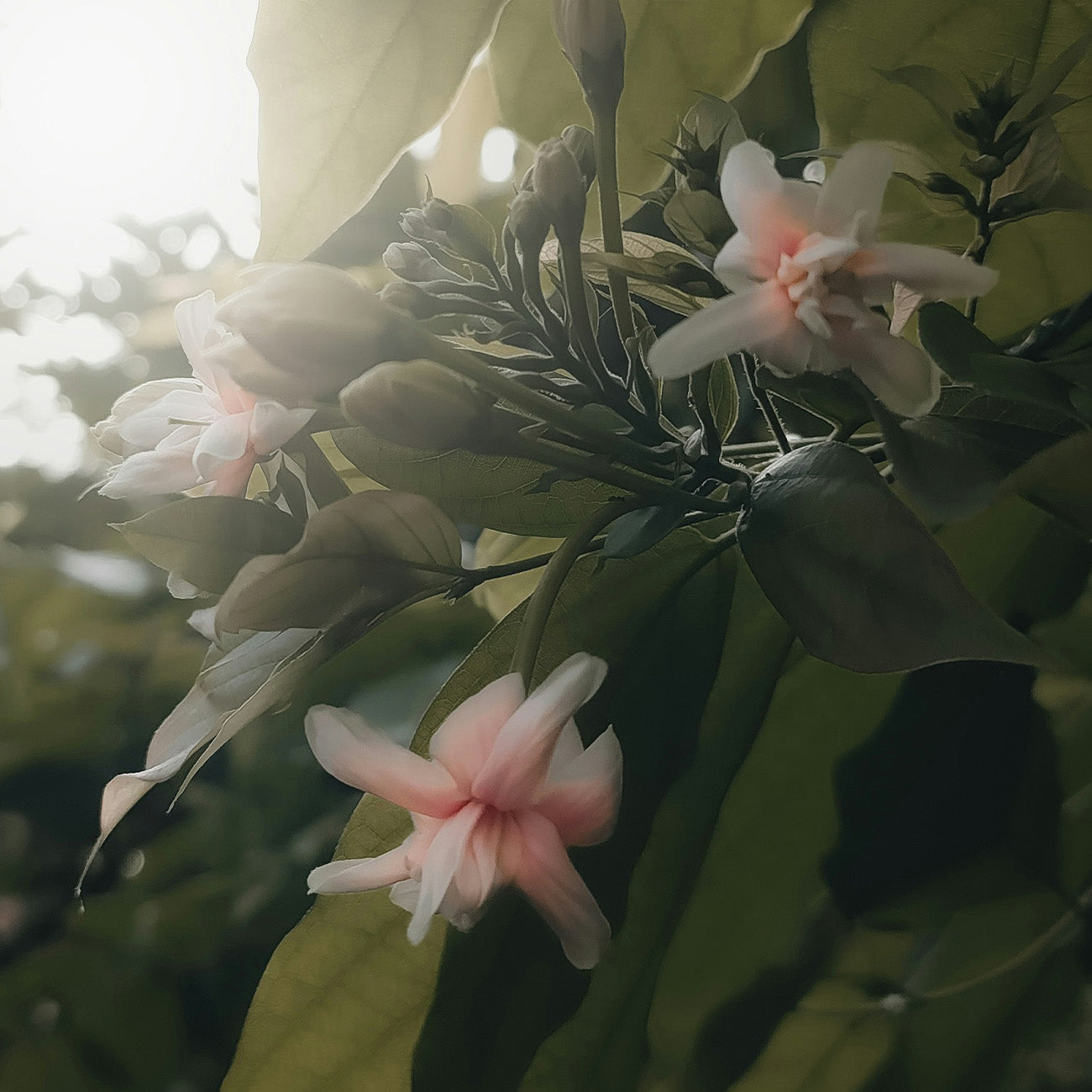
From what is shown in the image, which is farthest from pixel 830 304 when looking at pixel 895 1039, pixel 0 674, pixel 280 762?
pixel 0 674

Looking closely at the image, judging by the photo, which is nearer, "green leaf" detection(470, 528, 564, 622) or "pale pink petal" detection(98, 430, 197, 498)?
"pale pink petal" detection(98, 430, 197, 498)

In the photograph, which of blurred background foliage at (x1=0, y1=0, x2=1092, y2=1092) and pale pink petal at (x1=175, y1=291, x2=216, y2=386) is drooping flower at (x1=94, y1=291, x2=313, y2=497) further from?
blurred background foliage at (x1=0, y1=0, x2=1092, y2=1092)

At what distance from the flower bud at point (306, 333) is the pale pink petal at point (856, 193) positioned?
6cm

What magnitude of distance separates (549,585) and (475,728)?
30 mm

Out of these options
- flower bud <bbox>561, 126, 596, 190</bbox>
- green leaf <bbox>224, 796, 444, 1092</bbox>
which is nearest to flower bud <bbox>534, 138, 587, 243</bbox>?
flower bud <bbox>561, 126, 596, 190</bbox>

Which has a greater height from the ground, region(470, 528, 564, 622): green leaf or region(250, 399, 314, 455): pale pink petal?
region(250, 399, 314, 455): pale pink petal

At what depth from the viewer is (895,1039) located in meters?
0.36

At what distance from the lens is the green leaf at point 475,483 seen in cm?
19

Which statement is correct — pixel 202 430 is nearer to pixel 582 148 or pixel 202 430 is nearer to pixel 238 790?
pixel 582 148

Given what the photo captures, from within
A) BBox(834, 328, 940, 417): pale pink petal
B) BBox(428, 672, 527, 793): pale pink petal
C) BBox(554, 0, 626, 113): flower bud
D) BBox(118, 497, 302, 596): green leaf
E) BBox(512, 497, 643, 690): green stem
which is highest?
BBox(554, 0, 626, 113): flower bud

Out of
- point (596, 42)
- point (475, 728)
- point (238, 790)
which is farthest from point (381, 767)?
point (238, 790)

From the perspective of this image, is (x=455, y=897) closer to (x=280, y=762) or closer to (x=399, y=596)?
(x=399, y=596)

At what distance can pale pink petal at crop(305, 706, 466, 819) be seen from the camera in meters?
0.15

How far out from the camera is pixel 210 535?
0.58 feet
